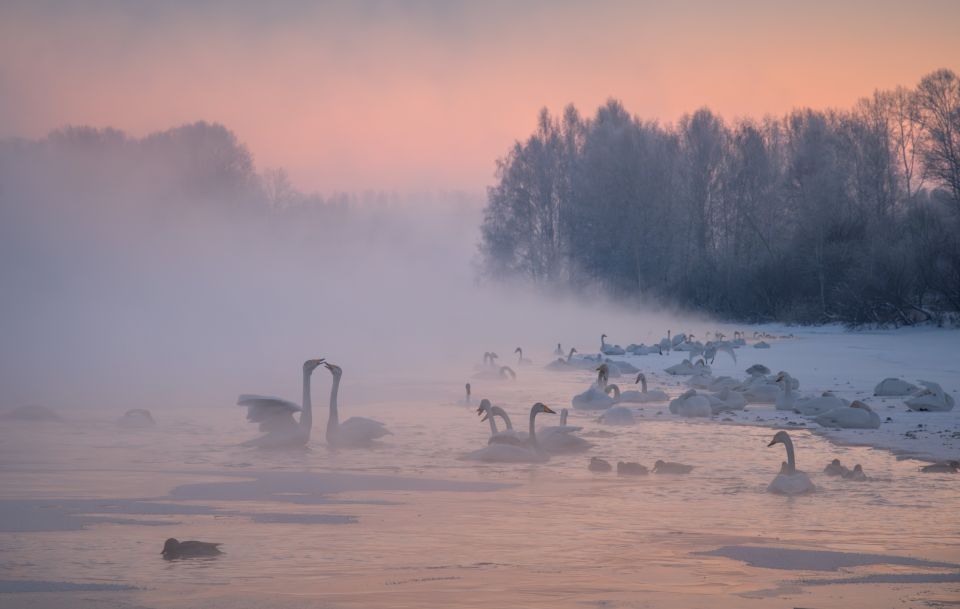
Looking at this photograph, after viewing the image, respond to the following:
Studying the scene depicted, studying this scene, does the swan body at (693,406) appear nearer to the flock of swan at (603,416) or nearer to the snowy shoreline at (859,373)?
the flock of swan at (603,416)

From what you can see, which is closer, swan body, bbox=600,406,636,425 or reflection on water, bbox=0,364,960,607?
reflection on water, bbox=0,364,960,607

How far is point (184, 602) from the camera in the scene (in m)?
5.47

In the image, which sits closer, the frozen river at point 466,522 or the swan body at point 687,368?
the frozen river at point 466,522

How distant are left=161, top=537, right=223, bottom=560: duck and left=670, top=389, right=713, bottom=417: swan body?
35.3 ft

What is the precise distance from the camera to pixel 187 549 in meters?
6.54

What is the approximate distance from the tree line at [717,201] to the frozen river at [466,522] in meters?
34.2

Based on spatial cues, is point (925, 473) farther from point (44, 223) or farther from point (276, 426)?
point (44, 223)

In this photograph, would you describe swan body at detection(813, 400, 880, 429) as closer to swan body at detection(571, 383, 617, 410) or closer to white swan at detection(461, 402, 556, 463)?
swan body at detection(571, 383, 617, 410)

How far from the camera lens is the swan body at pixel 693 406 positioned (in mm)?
16266

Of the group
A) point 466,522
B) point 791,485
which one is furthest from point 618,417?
point 466,522

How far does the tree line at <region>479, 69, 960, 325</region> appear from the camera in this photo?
47.1 m

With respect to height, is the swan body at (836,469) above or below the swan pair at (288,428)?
below

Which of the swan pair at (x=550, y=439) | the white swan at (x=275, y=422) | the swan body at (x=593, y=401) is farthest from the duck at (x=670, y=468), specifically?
the swan body at (x=593, y=401)

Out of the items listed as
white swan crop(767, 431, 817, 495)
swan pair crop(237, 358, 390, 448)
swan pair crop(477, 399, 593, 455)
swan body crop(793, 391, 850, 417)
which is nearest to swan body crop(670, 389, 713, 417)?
swan body crop(793, 391, 850, 417)
